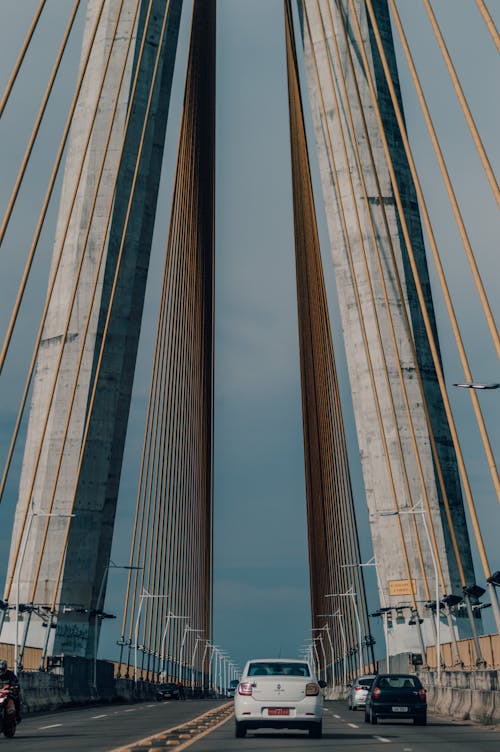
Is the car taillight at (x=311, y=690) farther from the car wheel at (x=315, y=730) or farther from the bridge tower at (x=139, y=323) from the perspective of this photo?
the bridge tower at (x=139, y=323)

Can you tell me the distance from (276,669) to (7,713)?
4.48 metres

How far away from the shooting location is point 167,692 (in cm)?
6228

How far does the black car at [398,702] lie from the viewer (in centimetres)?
2608

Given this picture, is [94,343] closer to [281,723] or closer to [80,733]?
[80,733]

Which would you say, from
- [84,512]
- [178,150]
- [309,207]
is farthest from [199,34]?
[84,512]

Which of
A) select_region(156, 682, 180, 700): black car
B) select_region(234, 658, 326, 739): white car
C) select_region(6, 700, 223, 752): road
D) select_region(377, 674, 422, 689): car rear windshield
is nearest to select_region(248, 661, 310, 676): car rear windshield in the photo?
select_region(234, 658, 326, 739): white car

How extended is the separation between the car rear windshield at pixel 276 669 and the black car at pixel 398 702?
7.15 meters

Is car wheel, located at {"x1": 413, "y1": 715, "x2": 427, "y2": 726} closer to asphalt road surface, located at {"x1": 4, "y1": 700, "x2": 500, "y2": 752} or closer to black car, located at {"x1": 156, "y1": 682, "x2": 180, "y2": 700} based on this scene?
asphalt road surface, located at {"x1": 4, "y1": 700, "x2": 500, "y2": 752}

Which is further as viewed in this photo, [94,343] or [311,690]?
[94,343]

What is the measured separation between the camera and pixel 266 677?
18891 millimetres

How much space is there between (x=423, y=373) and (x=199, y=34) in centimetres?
1456

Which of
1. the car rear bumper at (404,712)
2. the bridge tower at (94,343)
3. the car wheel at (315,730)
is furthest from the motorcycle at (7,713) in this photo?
the bridge tower at (94,343)

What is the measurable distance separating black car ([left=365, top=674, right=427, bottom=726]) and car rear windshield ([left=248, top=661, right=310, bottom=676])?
715 cm

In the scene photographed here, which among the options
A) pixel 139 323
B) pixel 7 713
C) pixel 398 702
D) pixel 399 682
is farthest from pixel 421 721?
pixel 139 323
